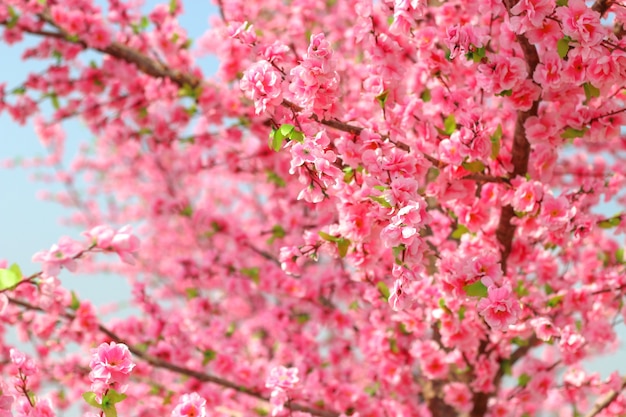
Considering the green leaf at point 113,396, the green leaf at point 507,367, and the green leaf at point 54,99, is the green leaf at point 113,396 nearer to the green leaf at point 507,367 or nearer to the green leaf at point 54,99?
the green leaf at point 507,367

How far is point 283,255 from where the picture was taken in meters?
2.82

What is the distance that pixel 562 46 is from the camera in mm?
2438

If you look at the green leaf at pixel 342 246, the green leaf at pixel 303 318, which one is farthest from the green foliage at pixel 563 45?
the green leaf at pixel 303 318

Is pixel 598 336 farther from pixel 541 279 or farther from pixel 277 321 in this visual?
pixel 277 321

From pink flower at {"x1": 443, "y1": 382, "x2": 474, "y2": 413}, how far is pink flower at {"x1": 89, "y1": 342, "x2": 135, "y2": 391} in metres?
2.55

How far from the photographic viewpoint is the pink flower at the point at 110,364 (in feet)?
6.82

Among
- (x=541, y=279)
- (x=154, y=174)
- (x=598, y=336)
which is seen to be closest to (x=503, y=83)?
(x=541, y=279)

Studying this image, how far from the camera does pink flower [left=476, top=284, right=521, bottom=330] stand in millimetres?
2297

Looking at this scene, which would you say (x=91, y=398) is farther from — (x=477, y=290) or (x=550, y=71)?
(x=550, y=71)

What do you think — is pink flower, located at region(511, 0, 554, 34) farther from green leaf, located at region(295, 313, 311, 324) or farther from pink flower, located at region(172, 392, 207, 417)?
green leaf, located at region(295, 313, 311, 324)

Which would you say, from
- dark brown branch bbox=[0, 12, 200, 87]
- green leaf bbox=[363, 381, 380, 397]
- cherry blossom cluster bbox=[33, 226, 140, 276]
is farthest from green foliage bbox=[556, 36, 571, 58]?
dark brown branch bbox=[0, 12, 200, 87]

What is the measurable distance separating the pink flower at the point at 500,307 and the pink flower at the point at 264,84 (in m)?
1.18

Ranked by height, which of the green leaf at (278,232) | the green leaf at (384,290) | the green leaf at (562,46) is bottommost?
the green leaf at (384,290)

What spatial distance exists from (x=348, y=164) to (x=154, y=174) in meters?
6.93
